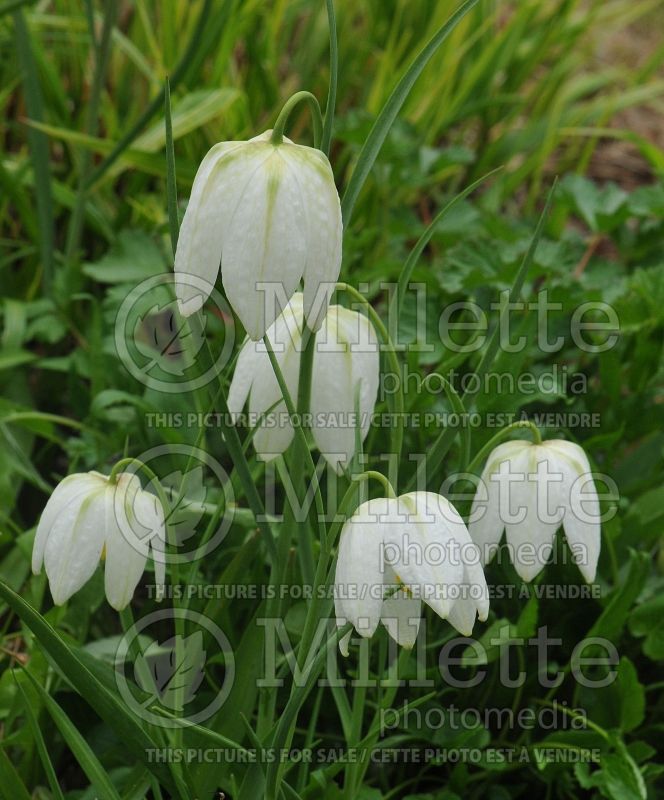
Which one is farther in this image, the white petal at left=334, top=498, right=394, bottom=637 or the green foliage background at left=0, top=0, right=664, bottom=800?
the green foliage background at left=0, top=0, right=664, bottom=800

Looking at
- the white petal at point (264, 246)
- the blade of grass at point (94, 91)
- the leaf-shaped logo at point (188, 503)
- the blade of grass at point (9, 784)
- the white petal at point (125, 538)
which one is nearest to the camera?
the white petal at point (264, 246)

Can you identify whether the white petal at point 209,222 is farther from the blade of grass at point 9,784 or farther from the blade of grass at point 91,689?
the blade of grass at point 9,784

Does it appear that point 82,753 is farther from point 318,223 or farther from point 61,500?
point 318,223

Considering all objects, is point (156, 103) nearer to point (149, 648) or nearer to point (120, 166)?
point (120, 166)

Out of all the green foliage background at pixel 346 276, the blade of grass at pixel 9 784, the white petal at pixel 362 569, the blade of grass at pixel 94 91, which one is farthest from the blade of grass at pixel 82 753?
the blade of grass at pixel 94 91

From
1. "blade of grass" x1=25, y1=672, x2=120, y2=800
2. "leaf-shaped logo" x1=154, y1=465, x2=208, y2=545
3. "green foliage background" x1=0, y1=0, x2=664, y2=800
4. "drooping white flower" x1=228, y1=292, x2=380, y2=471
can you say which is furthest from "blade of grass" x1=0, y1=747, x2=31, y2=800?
"drooping white flower" x1=228, y1=292, x2=380, y2=471

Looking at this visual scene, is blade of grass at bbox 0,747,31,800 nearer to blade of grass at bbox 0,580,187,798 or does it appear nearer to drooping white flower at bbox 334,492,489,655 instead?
blade of grass at bbox 0,580,187,798
